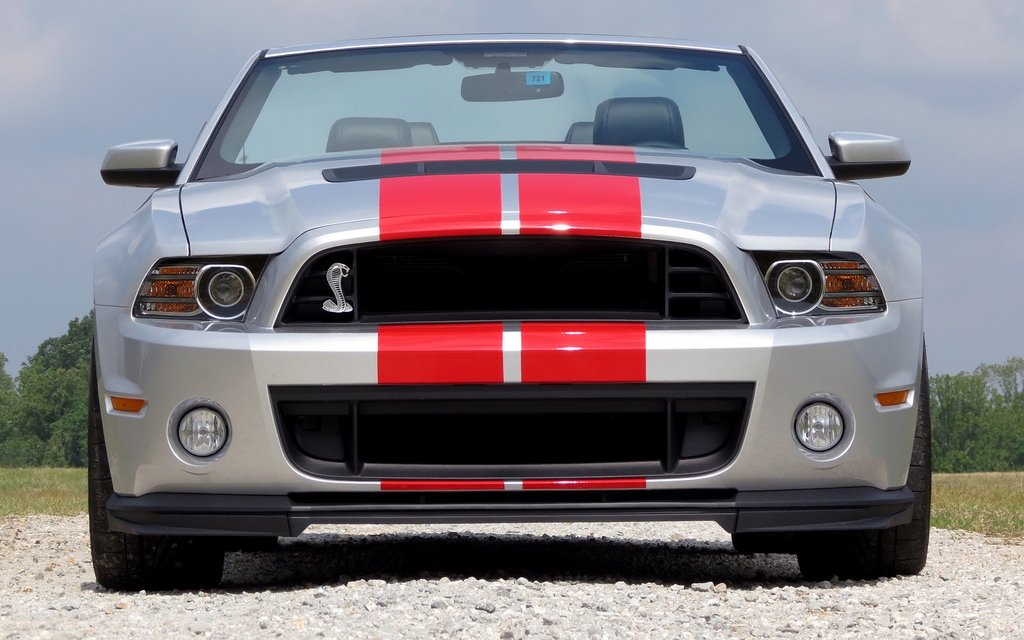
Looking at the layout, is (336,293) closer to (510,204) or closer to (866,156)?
(510,204)

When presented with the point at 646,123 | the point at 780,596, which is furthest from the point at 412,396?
the point at 646,123

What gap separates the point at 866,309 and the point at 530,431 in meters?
0.96

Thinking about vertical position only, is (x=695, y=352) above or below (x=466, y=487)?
above

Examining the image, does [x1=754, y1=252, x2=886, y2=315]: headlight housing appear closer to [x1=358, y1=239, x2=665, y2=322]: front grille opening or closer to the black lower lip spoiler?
[x1=358, y1=239, x2=665, y2=322]: front grille opening

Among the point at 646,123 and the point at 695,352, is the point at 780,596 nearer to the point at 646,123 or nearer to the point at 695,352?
the point at 695,352

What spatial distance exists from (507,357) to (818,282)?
2.82 feet

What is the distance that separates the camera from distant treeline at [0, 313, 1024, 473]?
2734 inches

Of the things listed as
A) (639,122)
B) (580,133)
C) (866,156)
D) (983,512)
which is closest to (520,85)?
(580,133)

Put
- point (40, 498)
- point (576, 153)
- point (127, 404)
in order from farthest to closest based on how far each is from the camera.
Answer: point (40, 498) < point (576, 153) < point (127, 404)

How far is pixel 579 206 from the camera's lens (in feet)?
10.6

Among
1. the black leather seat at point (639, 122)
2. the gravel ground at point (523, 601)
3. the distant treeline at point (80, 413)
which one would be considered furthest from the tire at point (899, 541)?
the distant treeline at point (80, 413)

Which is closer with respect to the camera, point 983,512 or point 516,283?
point 516,283

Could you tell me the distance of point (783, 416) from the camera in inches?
127

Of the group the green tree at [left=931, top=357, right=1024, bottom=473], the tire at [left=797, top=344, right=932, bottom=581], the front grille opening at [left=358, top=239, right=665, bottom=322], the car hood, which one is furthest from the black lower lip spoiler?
the green tree at [left=931, top=357, right=1024, bottom=473]
